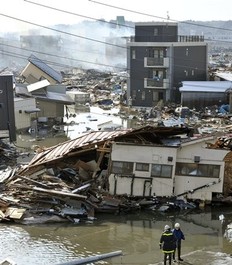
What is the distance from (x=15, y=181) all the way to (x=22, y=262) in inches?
224

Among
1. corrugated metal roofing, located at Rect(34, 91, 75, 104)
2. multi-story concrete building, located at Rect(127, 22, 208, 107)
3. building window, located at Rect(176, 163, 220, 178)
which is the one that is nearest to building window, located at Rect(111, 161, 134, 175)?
building window, located at Rect(176, 163, 220, 178)

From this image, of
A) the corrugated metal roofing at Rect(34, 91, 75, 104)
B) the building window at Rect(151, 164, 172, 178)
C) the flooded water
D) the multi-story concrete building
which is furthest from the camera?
the multi-story concrete building

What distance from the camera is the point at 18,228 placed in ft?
53.7

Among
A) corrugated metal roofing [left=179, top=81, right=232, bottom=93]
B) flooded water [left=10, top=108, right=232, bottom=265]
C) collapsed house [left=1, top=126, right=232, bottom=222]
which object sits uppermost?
corrugated metal roofing [left=179, top=81, right=232, bottom=93]

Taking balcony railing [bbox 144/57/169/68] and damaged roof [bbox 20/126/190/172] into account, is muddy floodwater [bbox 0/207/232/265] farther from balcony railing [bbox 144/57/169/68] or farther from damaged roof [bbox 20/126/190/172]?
balcony railing [bbox 144/57/169/68]

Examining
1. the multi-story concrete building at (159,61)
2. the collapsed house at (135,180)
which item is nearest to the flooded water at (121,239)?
the collapsed house at (135,180)

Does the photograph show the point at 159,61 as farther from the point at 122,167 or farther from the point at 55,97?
the point at 122,167

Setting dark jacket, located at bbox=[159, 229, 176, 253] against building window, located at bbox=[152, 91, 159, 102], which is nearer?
dark jacket, located at bbox=[159, 229, 176, 253]

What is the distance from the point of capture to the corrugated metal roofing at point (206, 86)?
3956 cm

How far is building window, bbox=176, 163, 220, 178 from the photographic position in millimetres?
18125

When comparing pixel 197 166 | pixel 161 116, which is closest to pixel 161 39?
pixel 161 116

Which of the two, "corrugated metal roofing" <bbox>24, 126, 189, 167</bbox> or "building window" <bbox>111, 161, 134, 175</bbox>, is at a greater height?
"corrugated metal roofing" <bbox>24, 126, 189, 167</bbox>

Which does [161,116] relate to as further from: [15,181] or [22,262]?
[22,262]

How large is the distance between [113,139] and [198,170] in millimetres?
3268
